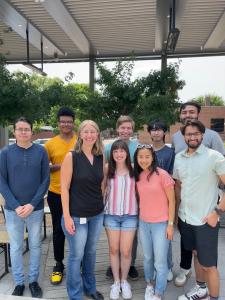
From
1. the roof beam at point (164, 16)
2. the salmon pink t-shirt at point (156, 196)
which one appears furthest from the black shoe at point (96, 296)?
the roof beam at point (164, 16)

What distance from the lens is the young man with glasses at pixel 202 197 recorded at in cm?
284

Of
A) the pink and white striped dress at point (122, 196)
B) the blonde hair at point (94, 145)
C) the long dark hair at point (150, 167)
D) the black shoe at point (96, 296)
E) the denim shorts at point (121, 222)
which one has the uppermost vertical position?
the blonde hair at point (94, 145)

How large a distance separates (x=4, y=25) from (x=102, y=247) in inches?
261

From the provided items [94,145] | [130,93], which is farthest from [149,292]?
[130,93]

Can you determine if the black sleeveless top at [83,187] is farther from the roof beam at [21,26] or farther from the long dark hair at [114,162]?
the roof beam at [21,26]

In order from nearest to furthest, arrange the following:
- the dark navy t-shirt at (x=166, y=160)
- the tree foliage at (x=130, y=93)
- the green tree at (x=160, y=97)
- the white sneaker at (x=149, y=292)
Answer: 1. the white sneaker at (x=149, y=292)
2. the dark navy t-shirt at (x=166, y=160)
3. the green tree at (x=160, y=97)
4. the tree foliage at (x=130, y=93)

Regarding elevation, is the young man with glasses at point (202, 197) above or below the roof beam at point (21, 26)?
below

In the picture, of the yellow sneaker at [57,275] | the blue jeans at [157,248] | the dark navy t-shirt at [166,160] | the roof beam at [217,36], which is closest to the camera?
the blue jeans at [157,248]

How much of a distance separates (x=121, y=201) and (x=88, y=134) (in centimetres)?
69

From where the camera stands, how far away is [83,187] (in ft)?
9.71

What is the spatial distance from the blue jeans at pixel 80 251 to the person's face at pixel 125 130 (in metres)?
0.87

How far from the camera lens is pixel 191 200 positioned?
2.92 m

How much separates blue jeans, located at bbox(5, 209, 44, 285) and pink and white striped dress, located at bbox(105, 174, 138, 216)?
729mm

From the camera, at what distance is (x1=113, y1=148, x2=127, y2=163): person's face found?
3.09 m
